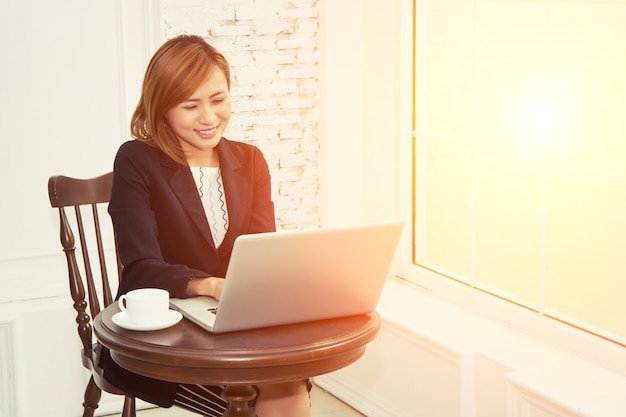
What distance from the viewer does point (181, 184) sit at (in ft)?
7.56

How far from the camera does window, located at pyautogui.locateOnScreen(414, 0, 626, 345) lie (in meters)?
2.39

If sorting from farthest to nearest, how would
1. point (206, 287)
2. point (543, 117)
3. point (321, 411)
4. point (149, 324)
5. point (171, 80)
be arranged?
point (321, 411) < point (543, 117) < point (171, 80) < point (206, 287) < point (149, 324)

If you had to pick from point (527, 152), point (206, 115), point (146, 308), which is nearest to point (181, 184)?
point (206, 115)

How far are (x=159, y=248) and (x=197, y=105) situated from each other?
0.38 meters

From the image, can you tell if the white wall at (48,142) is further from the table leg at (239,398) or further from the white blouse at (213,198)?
the table leg at (239,398)

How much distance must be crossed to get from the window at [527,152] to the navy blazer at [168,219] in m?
0.83

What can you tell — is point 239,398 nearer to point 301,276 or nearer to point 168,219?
point 301,276

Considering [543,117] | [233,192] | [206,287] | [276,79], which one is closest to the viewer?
[206,287]

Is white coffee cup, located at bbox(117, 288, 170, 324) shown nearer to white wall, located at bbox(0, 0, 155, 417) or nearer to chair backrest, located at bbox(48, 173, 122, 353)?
chair backrest, located at bbox(48, 173, 122, 353)

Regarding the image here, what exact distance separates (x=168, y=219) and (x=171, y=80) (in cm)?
36

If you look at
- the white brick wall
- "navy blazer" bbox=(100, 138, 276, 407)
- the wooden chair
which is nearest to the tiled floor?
the wooden chair

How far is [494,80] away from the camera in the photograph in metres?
2.85

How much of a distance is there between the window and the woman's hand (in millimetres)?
1089

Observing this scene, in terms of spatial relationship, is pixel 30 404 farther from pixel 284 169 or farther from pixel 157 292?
pixel 157 292
